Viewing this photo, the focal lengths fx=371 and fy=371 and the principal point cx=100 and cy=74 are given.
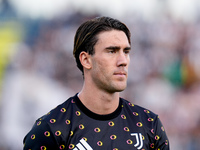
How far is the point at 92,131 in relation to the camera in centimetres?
279

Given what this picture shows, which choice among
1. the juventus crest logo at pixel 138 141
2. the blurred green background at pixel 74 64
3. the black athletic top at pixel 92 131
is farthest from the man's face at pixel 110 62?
the blurred green background at pixel 74 64

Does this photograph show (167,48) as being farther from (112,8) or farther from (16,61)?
(16,61)

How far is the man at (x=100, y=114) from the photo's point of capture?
2723 millimetres

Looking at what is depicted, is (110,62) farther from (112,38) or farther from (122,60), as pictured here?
(112,38)

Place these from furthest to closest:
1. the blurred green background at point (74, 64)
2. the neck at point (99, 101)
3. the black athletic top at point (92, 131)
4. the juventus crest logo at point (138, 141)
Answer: the blurred green background at point (74, 64), the neck at point (99, 101), the juventus crest logo at point (138, 141), the black athletic top at point (92, 131)

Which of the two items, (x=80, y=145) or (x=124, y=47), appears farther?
(x=124, y=47)

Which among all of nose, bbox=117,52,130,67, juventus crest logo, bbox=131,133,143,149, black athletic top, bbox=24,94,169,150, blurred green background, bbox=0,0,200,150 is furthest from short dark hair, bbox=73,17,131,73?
blurred green background, bbox=0,0,200,150

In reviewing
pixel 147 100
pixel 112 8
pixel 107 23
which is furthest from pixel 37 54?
pixel 107 23

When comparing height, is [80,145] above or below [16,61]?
below

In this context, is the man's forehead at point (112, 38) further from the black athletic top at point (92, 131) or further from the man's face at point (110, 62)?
the black athletic top at point (92, 131)

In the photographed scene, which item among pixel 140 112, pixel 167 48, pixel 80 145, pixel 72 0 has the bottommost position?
pixel 80 145

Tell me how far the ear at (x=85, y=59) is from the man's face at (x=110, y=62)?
4cm

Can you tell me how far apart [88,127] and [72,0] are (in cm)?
633

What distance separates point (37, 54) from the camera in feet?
27.8
